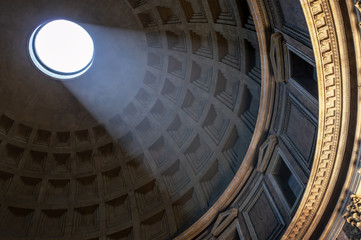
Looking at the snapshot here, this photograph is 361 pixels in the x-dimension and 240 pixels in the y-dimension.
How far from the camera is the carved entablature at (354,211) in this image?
849 cm

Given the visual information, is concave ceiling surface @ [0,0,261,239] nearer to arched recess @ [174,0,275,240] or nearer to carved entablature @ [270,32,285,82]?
arched recess @ [174,0,275,240]

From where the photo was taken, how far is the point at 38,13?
20.0 meters

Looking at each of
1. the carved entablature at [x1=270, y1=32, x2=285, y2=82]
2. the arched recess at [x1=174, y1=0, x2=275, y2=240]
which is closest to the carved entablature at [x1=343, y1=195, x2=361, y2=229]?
the carved entablature at [x1=270, y1=32, x2=285, y2=82]

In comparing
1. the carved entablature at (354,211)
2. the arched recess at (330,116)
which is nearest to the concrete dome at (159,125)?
the arched recess at (330,116)

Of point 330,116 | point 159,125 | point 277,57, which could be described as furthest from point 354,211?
point 159,125

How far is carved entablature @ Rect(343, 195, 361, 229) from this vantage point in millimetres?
8492

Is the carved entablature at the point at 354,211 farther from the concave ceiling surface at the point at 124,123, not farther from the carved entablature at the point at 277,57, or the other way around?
the concave ceiling surface at the point at 124,123

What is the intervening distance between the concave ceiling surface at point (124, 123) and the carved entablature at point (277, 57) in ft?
10.3

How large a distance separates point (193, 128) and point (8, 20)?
1171cm

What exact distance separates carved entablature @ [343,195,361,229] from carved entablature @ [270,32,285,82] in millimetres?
5402

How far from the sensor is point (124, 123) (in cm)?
2253

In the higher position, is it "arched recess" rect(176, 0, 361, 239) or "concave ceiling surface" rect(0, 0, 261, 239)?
"concave ceiling surface" rect(0, 0, 261, 239)

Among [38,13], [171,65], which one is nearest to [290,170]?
[171,65]

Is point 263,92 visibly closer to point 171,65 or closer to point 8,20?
point 171,65
